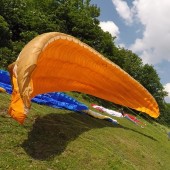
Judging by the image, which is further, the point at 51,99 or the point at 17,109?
the point at 51,99

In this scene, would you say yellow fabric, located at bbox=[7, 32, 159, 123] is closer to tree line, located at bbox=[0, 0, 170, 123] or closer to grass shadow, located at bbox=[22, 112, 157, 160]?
grass shadow, located at bbox=[22, 112, 157, 160]

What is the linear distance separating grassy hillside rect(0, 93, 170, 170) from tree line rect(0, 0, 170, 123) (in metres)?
13.8

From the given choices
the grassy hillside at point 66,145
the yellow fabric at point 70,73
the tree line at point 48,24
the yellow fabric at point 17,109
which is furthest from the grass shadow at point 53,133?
the tree line at point 48,24

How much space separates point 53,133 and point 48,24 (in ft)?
87.9

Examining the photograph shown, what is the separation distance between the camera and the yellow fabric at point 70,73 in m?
10.3

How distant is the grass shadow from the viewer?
1106 centimetres

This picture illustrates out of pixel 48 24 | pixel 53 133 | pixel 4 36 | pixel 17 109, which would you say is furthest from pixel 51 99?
pixel 48 24

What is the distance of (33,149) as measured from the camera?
11.0 metres

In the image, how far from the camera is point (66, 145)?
12438mm

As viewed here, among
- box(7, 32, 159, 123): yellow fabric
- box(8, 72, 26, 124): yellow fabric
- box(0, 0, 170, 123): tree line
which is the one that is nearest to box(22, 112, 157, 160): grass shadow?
box(7, 32, 159, 123): yellow fabric

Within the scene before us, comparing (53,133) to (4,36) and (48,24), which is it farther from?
(48,24)

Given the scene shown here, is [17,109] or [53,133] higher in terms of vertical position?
[17,109]

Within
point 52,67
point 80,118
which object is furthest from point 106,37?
point 52,67

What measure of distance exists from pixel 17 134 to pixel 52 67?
402 centimetres
